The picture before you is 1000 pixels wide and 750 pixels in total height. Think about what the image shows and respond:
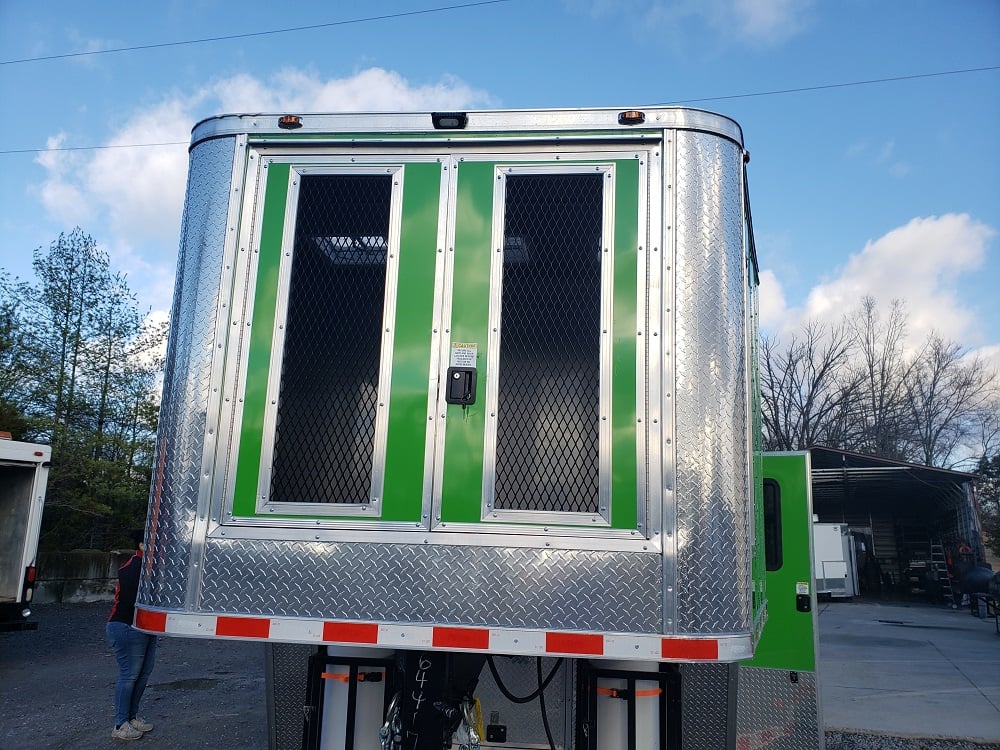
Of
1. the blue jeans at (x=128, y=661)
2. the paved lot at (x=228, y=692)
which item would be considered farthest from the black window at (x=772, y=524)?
the blue jeans at (x=128, y=661)

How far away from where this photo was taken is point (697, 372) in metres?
2.82

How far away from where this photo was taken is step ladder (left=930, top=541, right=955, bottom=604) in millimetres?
23266

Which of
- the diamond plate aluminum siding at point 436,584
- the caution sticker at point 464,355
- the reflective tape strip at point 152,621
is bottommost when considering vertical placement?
the reflective tape strip at point 152,621

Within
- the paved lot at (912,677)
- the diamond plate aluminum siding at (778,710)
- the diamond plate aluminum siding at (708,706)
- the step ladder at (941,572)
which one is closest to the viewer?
the diamond plate aluminum siding at (708,706)

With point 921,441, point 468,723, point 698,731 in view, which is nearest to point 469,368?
point 468,723

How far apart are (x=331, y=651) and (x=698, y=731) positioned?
6.74 ft

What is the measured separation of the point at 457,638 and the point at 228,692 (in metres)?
6.30

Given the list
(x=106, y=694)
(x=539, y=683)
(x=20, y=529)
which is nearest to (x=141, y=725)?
(x=106, y=694)

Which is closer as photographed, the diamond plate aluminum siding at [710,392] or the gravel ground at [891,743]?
the diamond plate aluminum siding at [710,392]

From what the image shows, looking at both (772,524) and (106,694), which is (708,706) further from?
(106,694)

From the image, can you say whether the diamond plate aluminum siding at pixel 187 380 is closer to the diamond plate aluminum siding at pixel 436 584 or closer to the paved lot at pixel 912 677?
the diamond plate aluminum siding at pixel 436 584

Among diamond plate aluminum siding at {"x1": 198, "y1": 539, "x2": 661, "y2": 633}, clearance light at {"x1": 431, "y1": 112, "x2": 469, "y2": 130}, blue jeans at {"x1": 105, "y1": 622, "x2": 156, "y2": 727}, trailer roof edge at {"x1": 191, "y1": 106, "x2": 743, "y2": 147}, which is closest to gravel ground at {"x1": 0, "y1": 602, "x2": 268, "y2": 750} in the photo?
blue jeans at {"x1": 105, "y1": 622, "x2": 156, "y2": 727}

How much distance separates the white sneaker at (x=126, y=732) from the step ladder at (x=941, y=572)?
76.2 feet

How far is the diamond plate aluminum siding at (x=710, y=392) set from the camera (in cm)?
270
